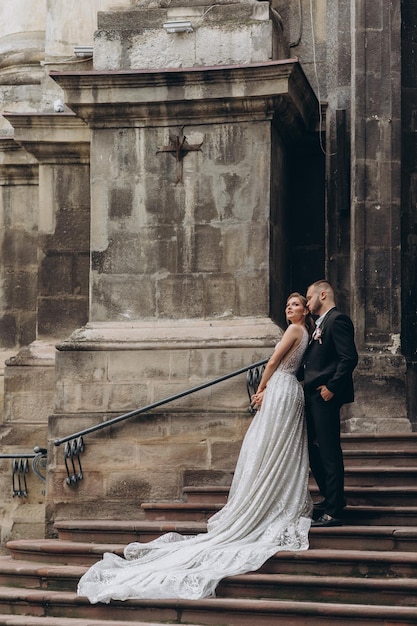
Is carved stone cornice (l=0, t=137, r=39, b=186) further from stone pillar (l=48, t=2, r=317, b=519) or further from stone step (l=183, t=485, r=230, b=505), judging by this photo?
stone step (l=183, t=485, r=230, b=505)

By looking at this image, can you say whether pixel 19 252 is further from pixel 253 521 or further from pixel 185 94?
pixel 253 521

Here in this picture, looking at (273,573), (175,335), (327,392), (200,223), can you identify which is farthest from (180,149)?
(273,573)

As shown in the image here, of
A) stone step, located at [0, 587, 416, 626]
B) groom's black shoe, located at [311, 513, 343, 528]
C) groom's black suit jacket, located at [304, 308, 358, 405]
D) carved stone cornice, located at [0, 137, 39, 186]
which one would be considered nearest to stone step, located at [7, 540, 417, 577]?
groom's black shoe, located at [311, 513, 343, 528]

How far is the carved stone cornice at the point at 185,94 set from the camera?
48.4 ft

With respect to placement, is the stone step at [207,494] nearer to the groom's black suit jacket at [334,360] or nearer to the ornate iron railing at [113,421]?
the ornate iron railing at [113,421]

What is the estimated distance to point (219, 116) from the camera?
49.2ft

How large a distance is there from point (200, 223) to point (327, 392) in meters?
3.08

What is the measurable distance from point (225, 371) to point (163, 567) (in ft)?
9.55

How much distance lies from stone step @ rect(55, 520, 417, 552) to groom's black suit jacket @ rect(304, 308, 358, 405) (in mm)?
995

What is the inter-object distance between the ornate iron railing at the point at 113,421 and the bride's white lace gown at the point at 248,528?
1.47 metres

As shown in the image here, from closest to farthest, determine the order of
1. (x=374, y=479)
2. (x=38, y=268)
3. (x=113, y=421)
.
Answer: (x=374, y=479) < (x=113, y=421) < (x=38, y=268)

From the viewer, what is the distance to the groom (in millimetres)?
12305

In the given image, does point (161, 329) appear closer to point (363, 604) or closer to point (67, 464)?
point (67, 464)

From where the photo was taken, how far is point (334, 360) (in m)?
12.6
